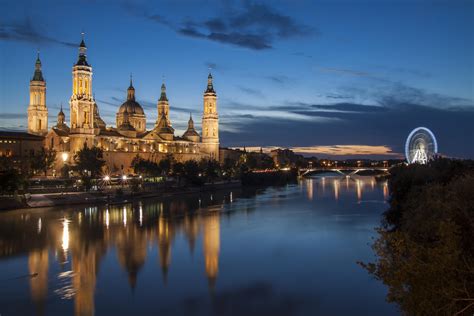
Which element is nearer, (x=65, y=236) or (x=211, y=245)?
(x=211, y=245)

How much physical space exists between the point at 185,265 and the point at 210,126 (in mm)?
65992

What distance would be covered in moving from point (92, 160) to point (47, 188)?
11.3 m

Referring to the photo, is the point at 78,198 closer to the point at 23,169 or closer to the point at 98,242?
the point at 23,169

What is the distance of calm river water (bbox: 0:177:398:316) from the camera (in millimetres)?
13719

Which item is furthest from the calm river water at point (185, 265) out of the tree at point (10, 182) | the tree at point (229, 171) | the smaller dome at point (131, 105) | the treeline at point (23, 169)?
the smaller dome at point (131, 105)

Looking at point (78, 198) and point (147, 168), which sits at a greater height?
point (147, 168)

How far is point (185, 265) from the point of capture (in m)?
18.8

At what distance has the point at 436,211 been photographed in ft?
39.5

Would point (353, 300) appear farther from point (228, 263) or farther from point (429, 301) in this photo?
point (429, 301)

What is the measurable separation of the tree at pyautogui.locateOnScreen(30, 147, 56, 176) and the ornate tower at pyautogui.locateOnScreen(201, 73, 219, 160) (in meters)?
33.1

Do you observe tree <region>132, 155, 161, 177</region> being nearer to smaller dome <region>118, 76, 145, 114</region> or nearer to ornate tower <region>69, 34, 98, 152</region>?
ornate tower <region>69, 34, 98, 152</region>

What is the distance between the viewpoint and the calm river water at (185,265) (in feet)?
45.0

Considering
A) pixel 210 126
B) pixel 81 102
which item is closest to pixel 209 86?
pixel 210 126

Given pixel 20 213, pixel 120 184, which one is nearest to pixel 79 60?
pixel 120 184
